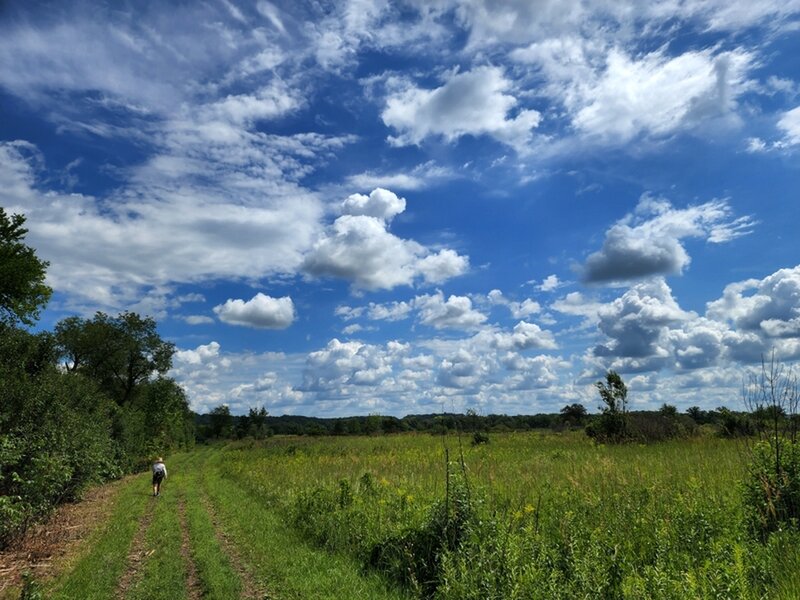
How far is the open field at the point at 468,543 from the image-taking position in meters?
6.50

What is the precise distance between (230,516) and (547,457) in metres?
12.8

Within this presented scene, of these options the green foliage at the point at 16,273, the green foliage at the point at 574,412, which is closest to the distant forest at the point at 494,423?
the green foliage at the point at 574,412

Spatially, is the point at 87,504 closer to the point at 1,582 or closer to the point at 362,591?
the point at 1,582

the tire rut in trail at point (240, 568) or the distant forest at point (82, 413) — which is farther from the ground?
the distant forest at point (82, 413)

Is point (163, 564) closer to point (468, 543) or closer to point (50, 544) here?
point (50, 544)

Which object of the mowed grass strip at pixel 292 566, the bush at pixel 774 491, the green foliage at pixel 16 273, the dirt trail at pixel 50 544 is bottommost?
the dirt trail at pixel 50 544

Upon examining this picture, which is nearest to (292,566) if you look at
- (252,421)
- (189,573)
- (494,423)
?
(189,573)

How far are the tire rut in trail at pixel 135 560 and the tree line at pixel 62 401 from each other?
8.86ft

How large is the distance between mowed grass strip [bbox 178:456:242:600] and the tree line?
4.02 meters

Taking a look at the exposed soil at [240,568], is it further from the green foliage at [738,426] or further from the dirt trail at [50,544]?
the green foliage at [738,426]

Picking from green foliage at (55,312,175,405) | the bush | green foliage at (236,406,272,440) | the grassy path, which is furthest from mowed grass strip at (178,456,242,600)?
green foliage at (236,406,272,440)

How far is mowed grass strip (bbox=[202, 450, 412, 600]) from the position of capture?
28.9ft

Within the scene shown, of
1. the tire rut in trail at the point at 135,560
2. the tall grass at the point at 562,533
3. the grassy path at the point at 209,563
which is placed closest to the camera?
the tall grass at the point at 562,533

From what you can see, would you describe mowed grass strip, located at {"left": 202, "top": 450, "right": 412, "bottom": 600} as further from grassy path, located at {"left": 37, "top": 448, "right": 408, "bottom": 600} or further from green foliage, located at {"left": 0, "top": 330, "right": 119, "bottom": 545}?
green foliage, located at {"left": 0, "top": 330, "right": 119, "bottom": 545}
